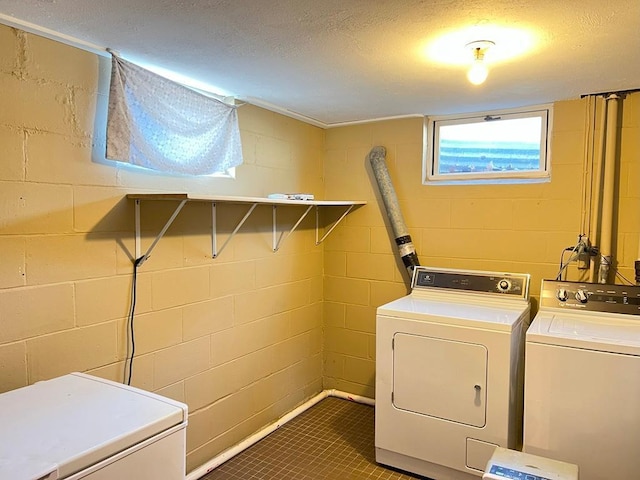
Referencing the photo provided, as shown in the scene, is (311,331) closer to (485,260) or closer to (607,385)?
(485,260)

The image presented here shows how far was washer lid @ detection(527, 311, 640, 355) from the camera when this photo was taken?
6.33 feet

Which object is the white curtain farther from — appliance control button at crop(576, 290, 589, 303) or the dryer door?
appliance control button at crop(576, 290, 589, 303)

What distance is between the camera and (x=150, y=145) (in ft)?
6.88

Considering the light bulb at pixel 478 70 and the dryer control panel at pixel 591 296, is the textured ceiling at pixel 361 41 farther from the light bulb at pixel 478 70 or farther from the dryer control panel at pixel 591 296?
the dryer control panel at pixel 591 296

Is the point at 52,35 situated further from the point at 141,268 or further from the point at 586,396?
the point at 586,396

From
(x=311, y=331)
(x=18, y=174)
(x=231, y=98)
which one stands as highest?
(x=231, y=98)

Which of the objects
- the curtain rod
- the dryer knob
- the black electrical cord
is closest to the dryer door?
the dryer knob

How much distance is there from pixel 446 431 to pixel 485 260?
1.09m

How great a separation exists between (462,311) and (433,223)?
0.79 metres

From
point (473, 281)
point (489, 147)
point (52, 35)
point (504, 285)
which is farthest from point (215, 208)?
point (489, 147)

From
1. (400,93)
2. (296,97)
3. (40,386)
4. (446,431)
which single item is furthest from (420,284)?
(40,386)

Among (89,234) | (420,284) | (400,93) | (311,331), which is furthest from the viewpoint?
(311,331)

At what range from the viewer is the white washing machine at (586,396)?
1901 millimetres

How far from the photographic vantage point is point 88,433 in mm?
1278
